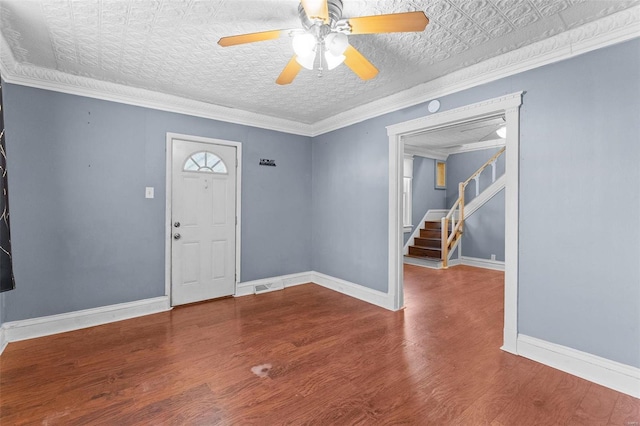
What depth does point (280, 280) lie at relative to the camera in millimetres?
4578

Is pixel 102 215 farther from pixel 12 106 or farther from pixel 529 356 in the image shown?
pixel 529 356

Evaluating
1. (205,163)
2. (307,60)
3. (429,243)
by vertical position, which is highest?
(307,60)

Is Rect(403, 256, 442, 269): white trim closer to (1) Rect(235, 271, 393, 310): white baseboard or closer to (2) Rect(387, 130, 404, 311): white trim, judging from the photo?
(1) Rect(235, 271, 393, 310): white baseboard

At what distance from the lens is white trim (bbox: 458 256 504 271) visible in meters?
6.03

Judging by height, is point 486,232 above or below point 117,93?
below

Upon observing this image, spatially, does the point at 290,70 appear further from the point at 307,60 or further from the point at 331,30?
the point at 331,30

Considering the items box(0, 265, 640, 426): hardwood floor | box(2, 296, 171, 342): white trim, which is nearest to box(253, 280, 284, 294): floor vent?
box(0, 265, 640, 426): hardwood floor

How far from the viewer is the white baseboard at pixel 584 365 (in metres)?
2.02

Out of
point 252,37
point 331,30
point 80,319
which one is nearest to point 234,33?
point 252,37

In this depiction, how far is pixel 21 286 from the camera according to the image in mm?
2855

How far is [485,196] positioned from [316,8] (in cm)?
588

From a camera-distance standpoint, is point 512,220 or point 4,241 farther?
point 512,220

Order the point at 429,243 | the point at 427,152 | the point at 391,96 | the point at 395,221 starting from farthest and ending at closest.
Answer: the point at 427,152 → the point at 429,243 → the point at 395,221 → the point at 391,96

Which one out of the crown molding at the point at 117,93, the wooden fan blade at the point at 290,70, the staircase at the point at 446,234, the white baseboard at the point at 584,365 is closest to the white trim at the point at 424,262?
the staircase at the point at 446,234
